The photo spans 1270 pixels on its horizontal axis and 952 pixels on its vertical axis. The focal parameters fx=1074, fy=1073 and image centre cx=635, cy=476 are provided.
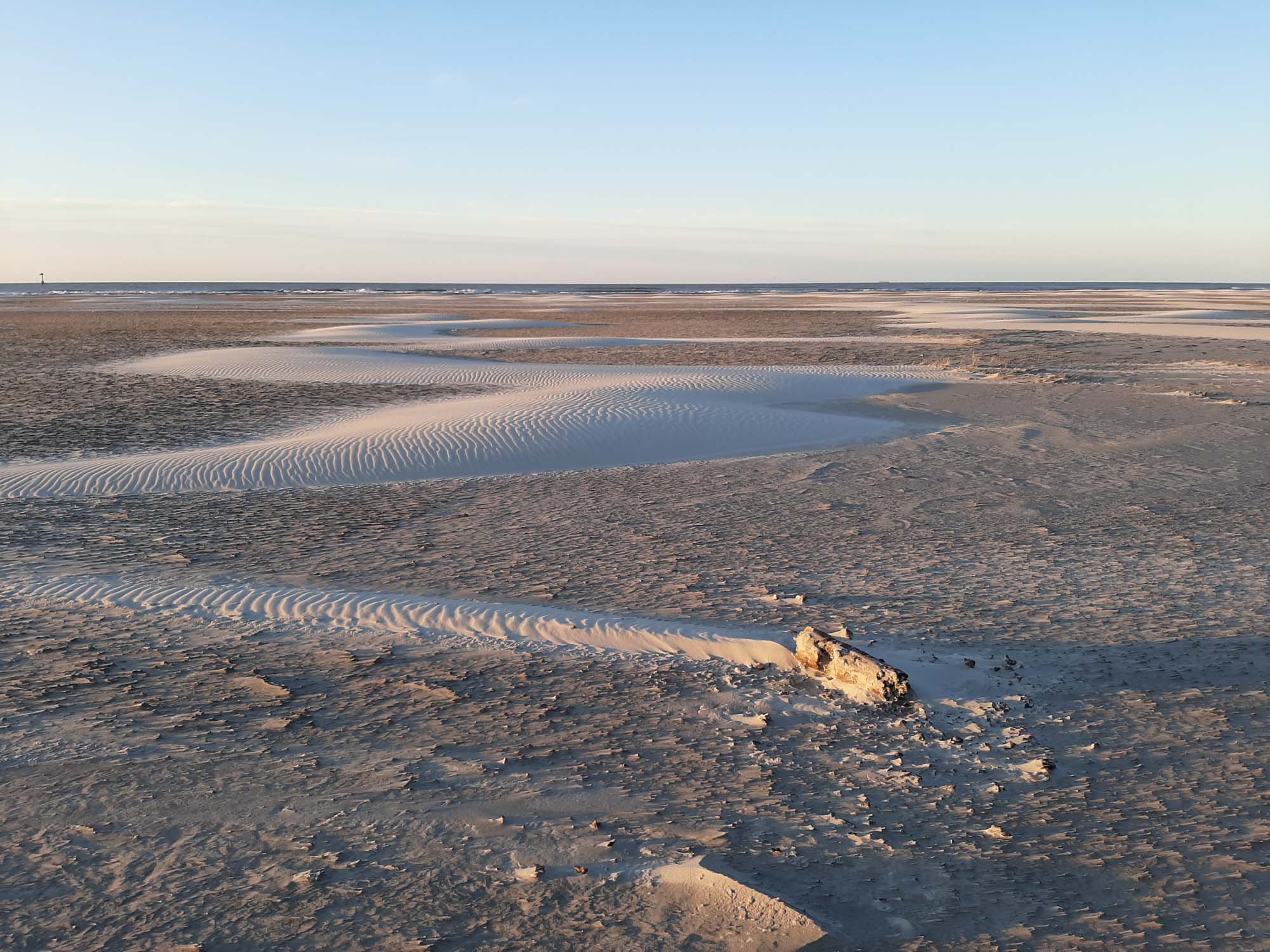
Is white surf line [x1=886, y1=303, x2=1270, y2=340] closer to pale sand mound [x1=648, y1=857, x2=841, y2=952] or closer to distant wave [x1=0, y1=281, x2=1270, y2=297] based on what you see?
pale sand mound [x1=648, y1=857, x2=841, y2=952]

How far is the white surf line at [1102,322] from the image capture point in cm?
3225

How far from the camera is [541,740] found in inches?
175

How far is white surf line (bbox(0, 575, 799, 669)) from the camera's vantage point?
5578mm

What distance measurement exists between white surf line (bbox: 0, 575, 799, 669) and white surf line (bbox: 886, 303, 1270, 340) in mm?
28091

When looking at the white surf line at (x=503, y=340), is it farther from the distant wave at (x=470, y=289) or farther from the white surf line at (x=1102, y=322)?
the distant wave at (x=470, y=289)

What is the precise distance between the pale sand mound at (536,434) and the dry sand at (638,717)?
0.69 metres


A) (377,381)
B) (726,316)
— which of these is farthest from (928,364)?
(726,316)

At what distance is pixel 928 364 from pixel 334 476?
14.4 m

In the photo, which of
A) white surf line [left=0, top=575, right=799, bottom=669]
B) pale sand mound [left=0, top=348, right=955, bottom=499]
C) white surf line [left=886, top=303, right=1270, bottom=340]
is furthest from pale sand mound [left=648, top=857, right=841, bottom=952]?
white surf line [left=886, top=303, right=1270, bottom=340]

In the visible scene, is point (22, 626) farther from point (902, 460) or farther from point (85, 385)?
point (85, 385)

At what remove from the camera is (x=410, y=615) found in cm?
609

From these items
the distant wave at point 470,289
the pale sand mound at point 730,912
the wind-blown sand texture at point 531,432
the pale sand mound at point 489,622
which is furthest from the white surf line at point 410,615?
the distant wave at point 470,289

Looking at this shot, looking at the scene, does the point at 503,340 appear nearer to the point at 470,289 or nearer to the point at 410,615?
the point at 410,615

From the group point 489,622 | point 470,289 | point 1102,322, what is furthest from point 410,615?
point 470,289
